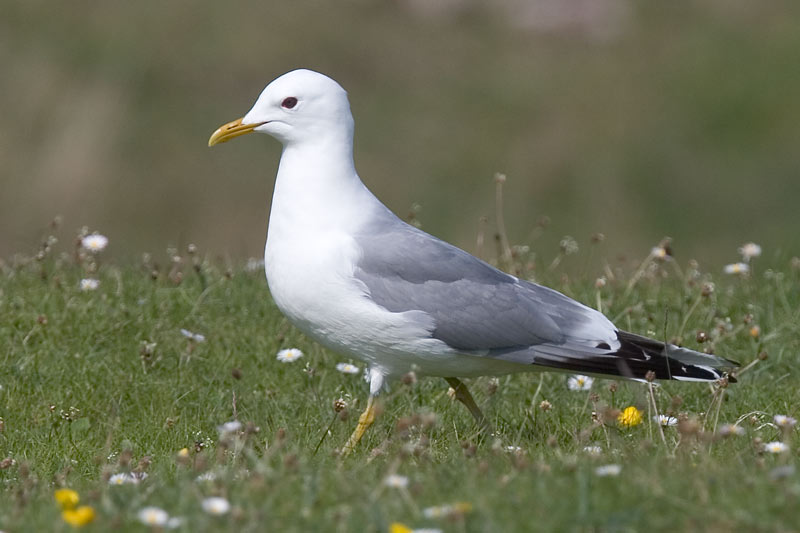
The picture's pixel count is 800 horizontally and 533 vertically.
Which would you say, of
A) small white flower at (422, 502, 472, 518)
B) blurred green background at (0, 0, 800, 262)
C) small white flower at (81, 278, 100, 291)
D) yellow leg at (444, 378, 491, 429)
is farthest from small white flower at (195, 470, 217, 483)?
blurred green background at (0, 0, 800, 262)

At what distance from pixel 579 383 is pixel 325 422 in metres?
1.40

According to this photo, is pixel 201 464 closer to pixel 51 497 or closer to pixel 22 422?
pixel 51 497

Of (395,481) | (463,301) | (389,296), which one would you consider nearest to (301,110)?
(389,296)

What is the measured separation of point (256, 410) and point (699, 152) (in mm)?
12774

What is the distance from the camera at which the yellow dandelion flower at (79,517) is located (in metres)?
3.76

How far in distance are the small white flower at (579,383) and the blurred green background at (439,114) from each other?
9036 millimetres

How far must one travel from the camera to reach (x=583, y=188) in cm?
1731

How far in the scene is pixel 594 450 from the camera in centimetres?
481

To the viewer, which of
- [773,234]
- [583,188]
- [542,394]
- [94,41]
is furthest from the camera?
[94,41]

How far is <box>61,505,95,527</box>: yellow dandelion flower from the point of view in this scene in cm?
376

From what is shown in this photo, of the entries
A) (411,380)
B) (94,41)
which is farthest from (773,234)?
(411,380)

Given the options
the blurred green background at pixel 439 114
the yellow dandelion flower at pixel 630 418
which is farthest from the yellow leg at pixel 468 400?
the blurred green background at pixel 439 114

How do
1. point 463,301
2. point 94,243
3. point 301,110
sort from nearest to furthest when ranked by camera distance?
point 463,301
point 301,110
point 94,243

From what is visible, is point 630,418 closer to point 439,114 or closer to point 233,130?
point 233,130
